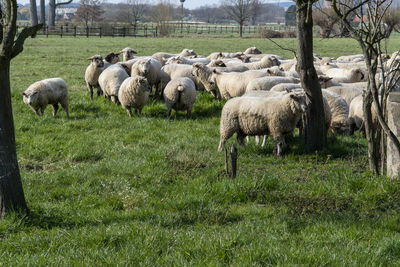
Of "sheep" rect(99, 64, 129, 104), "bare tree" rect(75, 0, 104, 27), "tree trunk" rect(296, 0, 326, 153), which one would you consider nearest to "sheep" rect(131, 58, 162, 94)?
"sheep" rect(99, 64, 129, 104)

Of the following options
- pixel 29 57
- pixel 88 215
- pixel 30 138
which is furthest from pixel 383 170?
pixel 29 57

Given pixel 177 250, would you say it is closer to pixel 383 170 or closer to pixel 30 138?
pixel 383 170

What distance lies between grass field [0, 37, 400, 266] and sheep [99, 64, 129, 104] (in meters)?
2.87

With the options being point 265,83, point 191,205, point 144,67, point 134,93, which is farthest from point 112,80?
point 191,205

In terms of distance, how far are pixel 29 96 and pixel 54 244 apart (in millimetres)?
6789

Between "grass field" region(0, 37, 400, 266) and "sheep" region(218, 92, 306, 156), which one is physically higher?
"sheep" region(218, 92, 306, 156)

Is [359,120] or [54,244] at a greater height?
[359,120]

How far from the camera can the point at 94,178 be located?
636 centimetres

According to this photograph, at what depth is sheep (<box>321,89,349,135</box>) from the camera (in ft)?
29.0

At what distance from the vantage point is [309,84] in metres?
7.41

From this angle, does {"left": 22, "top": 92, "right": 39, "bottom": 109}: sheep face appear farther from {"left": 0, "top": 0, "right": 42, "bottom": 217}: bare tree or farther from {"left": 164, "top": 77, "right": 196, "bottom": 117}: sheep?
{"left": 0, "top": 0, "right": 42, "bottom": 217}: bare tree

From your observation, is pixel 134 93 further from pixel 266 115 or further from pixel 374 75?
pixel 374 75

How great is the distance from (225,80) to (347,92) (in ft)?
10.7

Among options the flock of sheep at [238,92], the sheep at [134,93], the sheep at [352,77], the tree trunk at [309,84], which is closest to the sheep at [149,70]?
the flock of sheep at [238,92]
